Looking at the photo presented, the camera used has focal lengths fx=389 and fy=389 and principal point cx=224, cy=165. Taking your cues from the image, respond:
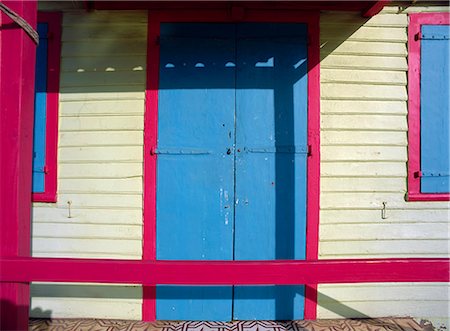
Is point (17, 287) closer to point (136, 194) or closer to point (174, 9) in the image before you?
point (136, 194)

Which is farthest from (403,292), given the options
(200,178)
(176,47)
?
(176,47)

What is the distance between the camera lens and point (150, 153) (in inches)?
141

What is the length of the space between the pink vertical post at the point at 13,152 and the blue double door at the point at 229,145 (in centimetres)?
159

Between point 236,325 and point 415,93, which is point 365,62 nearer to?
point 415,93

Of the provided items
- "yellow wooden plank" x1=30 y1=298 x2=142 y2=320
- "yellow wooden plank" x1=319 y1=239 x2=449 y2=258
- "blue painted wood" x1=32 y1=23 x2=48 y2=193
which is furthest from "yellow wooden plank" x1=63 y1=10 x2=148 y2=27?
"yellow wooden plank" x1=319 y1=239 x2=449 y2=258

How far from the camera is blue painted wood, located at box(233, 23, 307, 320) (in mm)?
3572

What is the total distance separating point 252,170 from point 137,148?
42.7 inches

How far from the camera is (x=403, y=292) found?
3.67 meters

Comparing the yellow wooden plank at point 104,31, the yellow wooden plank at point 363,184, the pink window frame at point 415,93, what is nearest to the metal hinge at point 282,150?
the yellow wooden plank at point 363,184

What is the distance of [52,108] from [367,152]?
297 cm

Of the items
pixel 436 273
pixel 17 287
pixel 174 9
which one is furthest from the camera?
pixel 174 9

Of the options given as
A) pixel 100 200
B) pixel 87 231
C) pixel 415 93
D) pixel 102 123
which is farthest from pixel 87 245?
pixel 415 93

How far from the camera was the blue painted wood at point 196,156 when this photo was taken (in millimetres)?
3574

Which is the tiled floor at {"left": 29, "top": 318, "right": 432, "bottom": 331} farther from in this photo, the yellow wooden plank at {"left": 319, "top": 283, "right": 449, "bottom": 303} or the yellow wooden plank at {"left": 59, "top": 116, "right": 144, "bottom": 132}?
the yellow wooden plank at {"left": 59, "top": 116, "right": 144, "bottom": 132}
